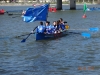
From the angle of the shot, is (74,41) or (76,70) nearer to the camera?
(76,70)

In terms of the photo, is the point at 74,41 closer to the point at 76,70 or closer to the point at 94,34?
the point at 94,34

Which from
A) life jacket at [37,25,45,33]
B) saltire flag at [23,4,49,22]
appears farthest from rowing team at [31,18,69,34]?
saltire flag at [23,4,49,22]

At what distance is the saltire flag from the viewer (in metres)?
34.5

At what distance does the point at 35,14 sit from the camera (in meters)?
35.2

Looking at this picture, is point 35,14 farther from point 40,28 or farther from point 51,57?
point 51,57

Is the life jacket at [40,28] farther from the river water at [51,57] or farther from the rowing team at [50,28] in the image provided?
the river water at [51,57]

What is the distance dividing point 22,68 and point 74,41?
1394 cm

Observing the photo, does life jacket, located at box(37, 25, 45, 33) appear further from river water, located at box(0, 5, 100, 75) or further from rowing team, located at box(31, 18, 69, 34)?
river water, located at box(0, 5, 100, 75)

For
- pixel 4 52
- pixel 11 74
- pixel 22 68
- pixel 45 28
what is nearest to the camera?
pixel 11 74

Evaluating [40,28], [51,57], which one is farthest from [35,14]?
[51,57]

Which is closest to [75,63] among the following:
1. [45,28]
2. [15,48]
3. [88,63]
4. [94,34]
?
[88,63]

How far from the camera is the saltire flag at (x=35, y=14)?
34.5m

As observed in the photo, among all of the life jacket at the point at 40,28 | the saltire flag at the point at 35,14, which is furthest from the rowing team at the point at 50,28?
the saltire flag at the point at 35,14

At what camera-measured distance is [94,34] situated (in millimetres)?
42125
